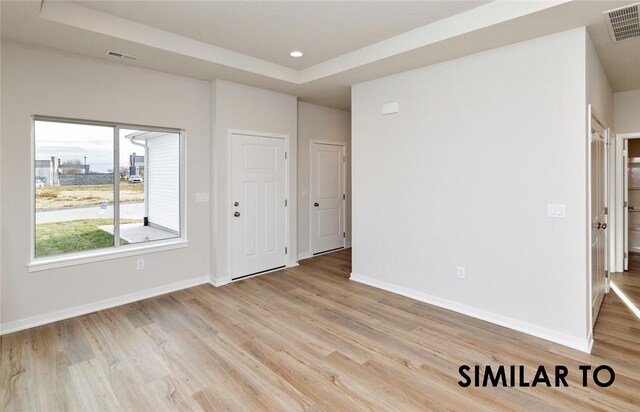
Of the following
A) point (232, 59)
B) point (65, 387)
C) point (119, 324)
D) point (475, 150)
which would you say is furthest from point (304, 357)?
point (232, 59)

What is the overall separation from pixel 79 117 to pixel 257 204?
2.33 m

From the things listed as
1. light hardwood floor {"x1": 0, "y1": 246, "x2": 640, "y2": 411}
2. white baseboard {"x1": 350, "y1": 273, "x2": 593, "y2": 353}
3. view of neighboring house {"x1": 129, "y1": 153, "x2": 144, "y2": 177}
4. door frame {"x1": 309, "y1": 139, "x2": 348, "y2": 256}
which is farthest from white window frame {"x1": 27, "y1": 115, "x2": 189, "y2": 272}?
white baseboard {"x1": 350, "y1": 273, "x2": 593, "y2": 353}

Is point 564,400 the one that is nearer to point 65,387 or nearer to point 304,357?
point 304,357

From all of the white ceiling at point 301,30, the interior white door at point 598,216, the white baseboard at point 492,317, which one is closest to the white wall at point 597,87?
the white ceiling at point 301,30

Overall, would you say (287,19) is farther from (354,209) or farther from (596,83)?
(596,83)

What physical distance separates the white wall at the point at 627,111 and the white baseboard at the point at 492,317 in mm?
3663

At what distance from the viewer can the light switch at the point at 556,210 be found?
117 inches

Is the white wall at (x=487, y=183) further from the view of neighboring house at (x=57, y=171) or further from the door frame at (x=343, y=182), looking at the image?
the view of neighboring house at (x=57, y=171)

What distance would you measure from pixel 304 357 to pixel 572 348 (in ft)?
7.46

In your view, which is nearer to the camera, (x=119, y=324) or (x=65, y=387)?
(x=65, y=387)

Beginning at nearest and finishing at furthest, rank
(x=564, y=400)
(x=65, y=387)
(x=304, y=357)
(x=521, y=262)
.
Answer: (x=564, y=400), (x=65, y=387), (x=304, y=357), (x=521, y=262)

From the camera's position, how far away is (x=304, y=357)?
9.05 ft

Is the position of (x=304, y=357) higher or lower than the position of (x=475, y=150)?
lower

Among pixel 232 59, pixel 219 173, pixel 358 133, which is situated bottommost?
pixel 219 173
